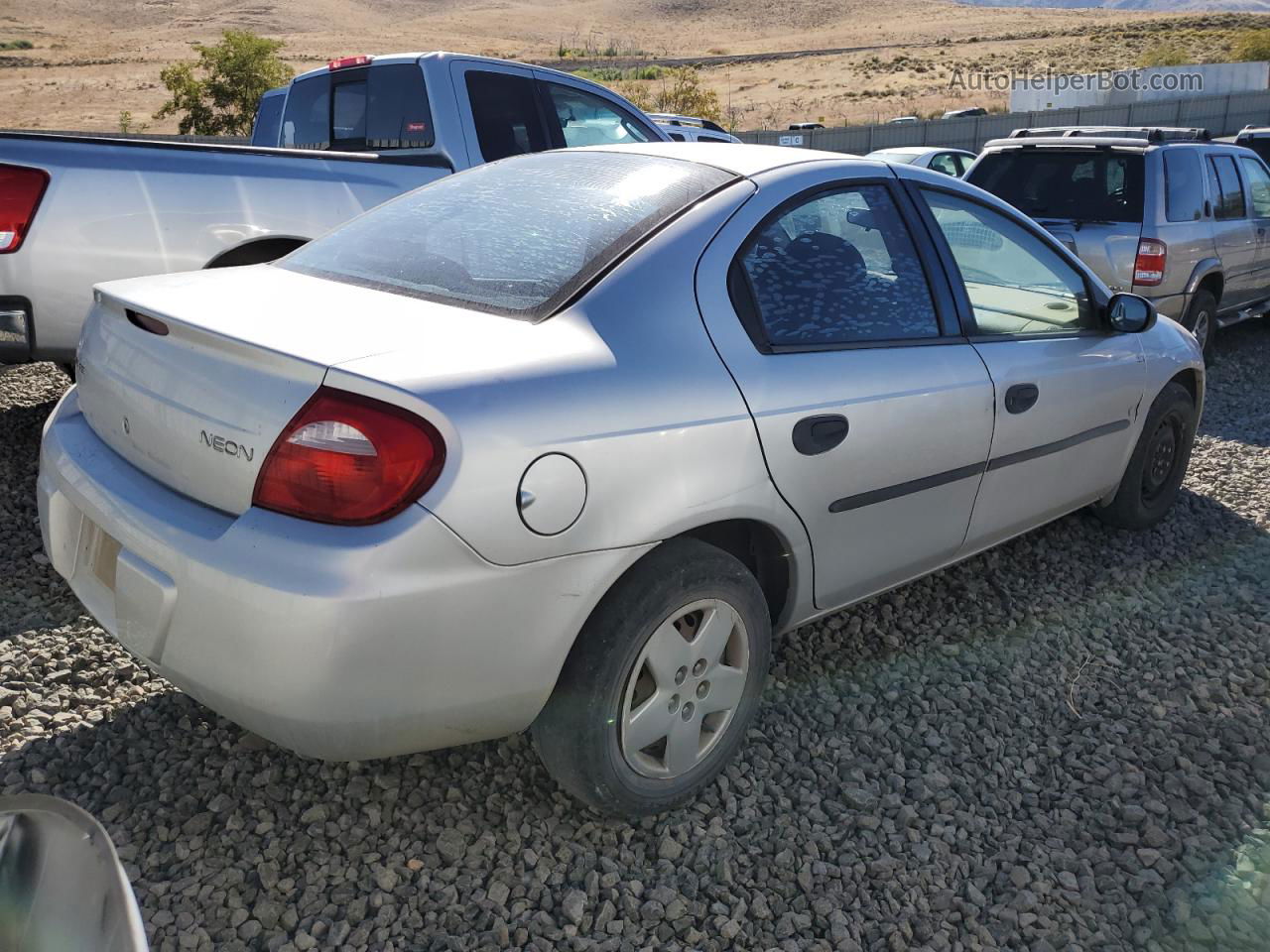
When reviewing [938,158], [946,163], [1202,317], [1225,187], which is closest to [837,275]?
[1202,317]

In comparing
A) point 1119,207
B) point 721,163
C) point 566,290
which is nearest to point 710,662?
point 566,290

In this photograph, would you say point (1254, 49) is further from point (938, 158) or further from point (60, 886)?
point (60, 886)

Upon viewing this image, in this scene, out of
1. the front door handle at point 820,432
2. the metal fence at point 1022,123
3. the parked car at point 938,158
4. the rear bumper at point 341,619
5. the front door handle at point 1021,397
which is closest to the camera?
the rear bumper at point 341,619

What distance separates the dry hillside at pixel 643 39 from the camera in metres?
59.5

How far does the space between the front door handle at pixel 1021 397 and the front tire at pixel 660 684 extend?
3.85 ft

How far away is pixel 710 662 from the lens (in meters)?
2.57

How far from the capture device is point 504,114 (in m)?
5.83

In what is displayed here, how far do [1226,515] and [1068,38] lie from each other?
82.5m

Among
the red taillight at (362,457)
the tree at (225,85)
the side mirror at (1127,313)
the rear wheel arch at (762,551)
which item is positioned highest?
the red taillight at (362,457)

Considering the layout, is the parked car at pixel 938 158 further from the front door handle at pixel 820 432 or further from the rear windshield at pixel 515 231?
the front door handle at pixel 820 432

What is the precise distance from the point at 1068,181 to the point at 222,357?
6.40 m

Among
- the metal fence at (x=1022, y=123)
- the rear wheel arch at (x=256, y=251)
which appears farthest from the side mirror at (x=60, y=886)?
the metal fence at (x=1022, y=123)

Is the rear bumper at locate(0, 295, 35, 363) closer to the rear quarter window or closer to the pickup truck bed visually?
the pickup truck bed

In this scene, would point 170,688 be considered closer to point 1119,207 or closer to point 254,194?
point 254,194
